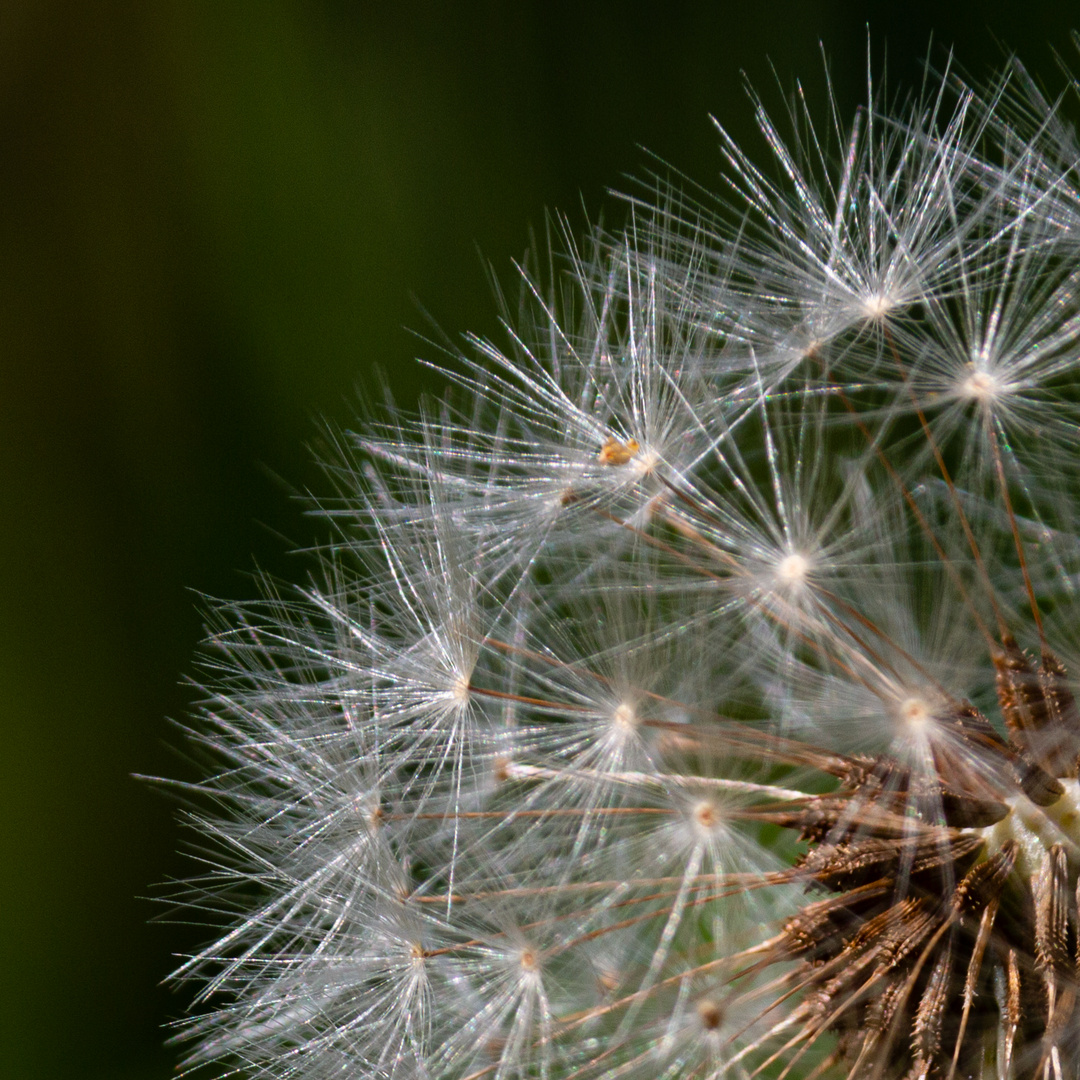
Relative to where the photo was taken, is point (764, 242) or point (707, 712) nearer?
point (707, 712)

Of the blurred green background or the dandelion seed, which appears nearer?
the dandelion seed

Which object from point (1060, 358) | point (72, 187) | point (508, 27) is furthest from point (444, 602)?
point (72, 187)

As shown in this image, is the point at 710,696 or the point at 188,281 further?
the point at 188,281

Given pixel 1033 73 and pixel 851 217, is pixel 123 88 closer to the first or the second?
pixel 1033 73

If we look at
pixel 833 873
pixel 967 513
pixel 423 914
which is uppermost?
pixel 967 513

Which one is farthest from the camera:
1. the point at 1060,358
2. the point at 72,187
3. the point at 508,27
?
the point at 72,187

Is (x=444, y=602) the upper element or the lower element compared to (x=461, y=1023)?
upper

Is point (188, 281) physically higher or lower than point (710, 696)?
higher

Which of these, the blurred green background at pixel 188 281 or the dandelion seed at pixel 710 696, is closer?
the dandelion seed at pixel 710 696
